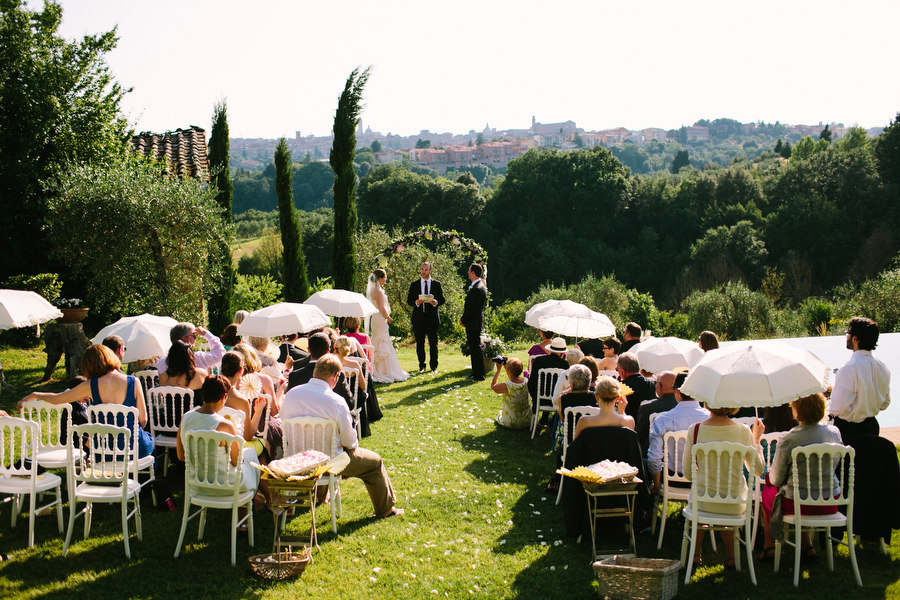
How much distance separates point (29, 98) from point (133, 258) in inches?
148

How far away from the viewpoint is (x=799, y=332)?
22.4m

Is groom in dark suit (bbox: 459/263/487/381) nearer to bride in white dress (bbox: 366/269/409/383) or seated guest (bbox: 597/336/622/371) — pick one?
bride in white dress (bbox: 366/269/409/383)

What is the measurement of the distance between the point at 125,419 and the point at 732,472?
4595 millimetres

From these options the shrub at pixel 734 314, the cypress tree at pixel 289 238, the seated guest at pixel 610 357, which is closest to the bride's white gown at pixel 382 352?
the seated guest at pixel 610 357

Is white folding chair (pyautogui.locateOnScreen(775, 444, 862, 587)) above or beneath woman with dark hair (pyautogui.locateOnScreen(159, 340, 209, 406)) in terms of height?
beneath

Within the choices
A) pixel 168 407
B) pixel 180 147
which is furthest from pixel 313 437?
pixel 180 147

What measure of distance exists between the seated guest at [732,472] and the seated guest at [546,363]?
3.45m

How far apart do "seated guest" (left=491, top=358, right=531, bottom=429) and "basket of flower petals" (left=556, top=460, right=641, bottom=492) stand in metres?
3.34

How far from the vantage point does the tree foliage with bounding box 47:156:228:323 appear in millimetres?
10820

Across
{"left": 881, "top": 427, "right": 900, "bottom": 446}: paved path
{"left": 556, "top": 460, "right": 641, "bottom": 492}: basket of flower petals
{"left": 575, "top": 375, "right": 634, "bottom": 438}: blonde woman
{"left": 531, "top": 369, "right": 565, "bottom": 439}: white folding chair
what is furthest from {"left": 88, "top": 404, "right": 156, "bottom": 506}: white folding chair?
{"left": 881, "top": 427, "right": 900, "bottom": 446}: paved path

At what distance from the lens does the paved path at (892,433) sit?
771 centimetres

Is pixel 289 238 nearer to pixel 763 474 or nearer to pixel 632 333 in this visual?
pixel 632 333

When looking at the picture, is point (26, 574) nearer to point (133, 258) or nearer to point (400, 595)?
point (400, 595)

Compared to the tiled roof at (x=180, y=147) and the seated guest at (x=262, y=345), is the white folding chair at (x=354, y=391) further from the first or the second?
the tiled roof at (x=180, y=147)
